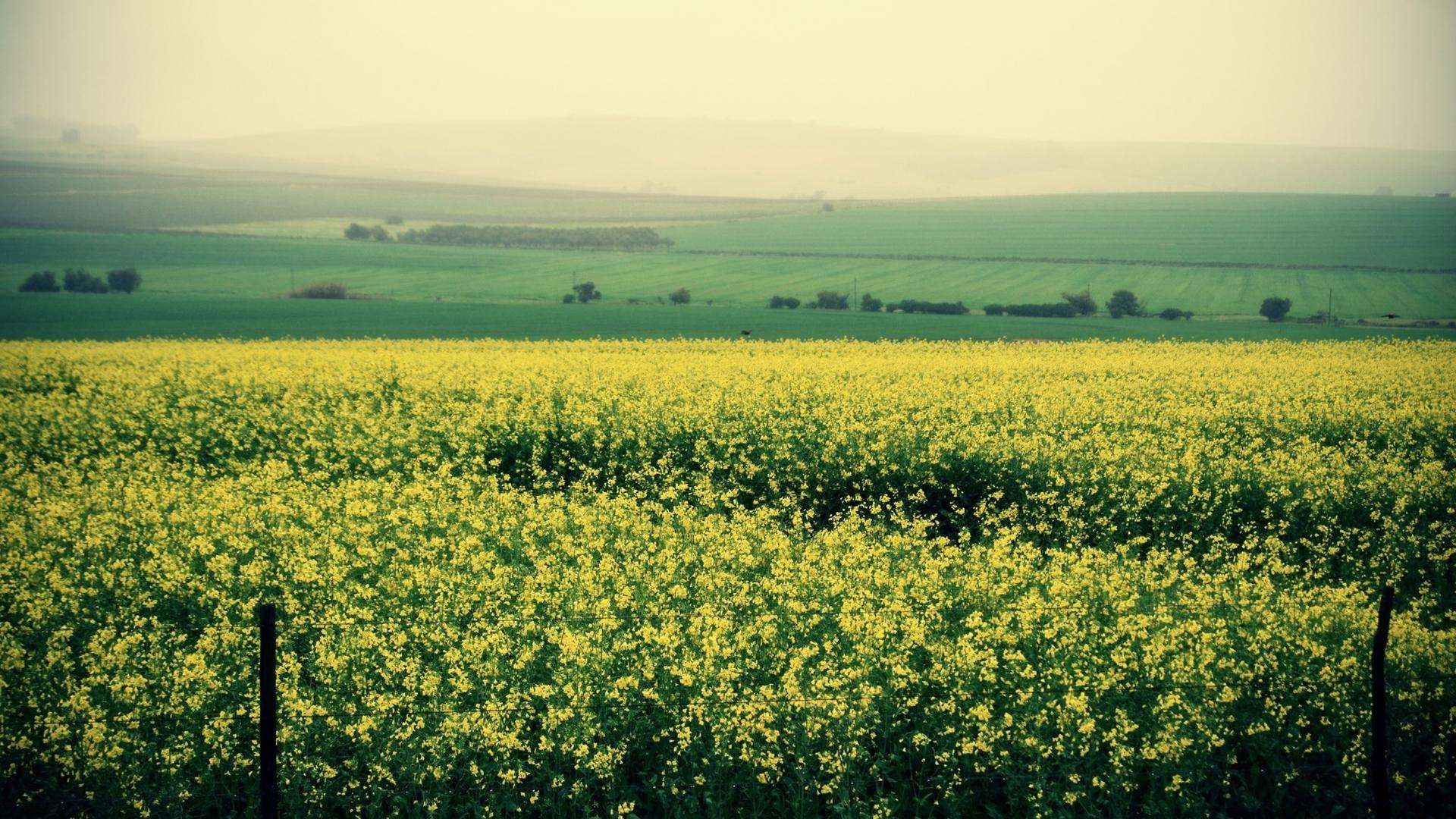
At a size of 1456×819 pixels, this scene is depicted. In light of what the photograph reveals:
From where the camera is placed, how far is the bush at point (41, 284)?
6200 centimetres

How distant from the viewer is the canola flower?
19.4ft

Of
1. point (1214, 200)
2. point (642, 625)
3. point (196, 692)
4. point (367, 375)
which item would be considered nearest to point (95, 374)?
point (367, 375)

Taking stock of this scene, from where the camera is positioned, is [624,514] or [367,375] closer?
[624,514]

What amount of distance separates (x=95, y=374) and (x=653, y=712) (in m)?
19.2

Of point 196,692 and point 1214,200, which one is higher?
point 1214,200

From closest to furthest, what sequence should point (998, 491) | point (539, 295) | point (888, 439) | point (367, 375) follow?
point (998, 491) < point (888, 439) < point (367, 375) < point (539, 295)

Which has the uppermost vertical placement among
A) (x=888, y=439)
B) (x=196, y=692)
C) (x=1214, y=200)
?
(x=1214, y=200)

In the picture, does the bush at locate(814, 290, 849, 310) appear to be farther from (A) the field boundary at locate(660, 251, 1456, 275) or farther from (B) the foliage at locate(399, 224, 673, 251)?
(B) the foliage at locate(399, 224, 673, 251)

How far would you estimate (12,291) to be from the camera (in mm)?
60406

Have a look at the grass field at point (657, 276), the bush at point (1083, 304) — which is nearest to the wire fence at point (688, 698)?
the bush at point (1083, 304)

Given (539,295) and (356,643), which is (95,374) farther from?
(539,295)

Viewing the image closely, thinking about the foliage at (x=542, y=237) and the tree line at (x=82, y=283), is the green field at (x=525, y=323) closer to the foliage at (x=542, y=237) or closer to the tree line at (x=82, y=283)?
the tree line at (x=82, y=283)

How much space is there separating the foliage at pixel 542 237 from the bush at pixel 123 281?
39017mm

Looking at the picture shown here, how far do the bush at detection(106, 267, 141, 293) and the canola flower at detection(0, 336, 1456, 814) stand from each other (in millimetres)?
56665
